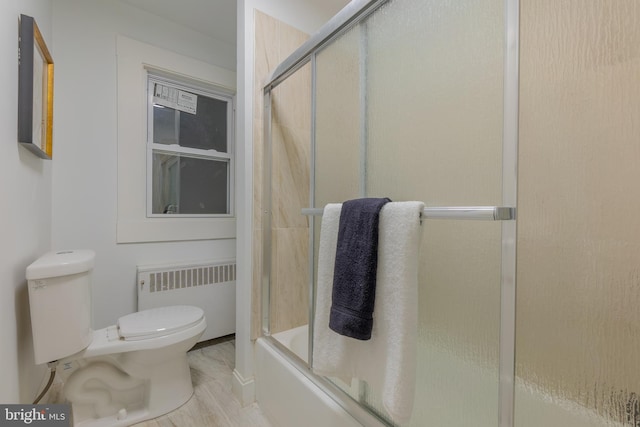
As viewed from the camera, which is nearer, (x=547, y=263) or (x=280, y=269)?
(x=547, y=263)

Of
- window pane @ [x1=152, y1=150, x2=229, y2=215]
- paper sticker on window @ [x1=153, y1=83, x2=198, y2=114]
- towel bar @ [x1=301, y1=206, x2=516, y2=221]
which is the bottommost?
towel bar @ [x1=301, y1=206, x2=516, y2=221]

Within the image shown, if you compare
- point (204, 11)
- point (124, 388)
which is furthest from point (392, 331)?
point (204, 11)

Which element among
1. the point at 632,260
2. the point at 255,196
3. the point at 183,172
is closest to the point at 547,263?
the point at 632,260

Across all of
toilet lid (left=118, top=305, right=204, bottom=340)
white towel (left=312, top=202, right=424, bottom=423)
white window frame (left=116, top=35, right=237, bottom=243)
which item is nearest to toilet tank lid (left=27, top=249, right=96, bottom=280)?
toilet lid (left=118, top=305, right=204, bottom=340)

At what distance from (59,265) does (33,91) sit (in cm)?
66

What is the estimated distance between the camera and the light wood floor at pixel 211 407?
1280 mm

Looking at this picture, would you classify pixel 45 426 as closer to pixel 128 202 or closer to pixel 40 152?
pixel 40 152

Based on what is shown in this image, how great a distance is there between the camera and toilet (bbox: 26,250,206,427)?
3.41ft

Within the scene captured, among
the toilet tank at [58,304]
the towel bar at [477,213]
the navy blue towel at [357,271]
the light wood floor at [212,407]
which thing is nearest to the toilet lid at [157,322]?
the toilet tank at [58,304]

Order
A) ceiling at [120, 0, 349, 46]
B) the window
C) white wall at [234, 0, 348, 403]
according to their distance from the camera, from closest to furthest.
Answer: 1. white wall at [234, 0, 348, 403]
2. ceiling at [120, 0, 349, 46]
3. the window

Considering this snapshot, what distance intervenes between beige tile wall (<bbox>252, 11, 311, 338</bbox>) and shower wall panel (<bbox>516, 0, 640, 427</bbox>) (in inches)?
36.8

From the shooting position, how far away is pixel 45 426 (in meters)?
0.87

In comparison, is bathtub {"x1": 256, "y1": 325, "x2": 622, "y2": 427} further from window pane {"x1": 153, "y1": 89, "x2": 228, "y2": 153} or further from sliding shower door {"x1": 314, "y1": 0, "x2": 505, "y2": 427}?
window pane {"x1": 153, "y1": 89, "x2": 228, "y2": 153}

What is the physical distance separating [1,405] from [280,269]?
1.03 m
